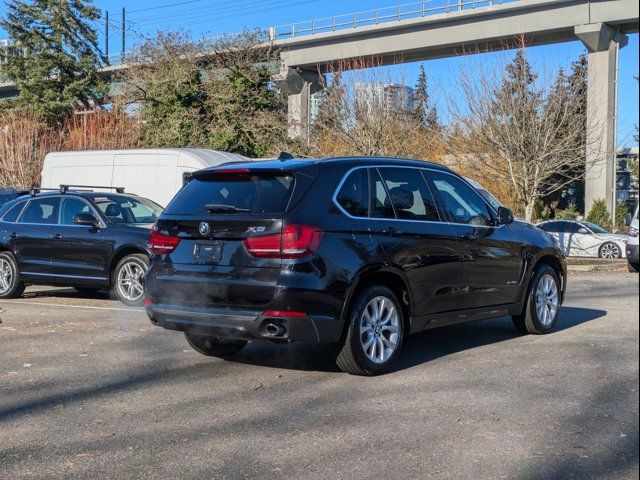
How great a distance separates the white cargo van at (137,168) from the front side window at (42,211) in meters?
Result: 3.20

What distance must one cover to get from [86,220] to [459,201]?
6104mm

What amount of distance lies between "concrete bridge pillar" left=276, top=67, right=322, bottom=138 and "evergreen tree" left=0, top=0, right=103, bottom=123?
51.4 feet

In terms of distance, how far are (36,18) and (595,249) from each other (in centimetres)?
3784

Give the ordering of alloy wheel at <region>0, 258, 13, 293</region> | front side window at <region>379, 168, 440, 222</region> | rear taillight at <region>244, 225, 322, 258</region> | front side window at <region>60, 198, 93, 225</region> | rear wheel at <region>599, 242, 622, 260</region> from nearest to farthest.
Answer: rear taillight at <region>244, 225, 322, 258</region> → front side window at <region>379, 168, 440, 222</region> → front side window at <region>60, 198, 93, 225</region> → alloy wheel at <region>0, 258, 13, 293</region> → rear wheel at <region>599, 242, 622, 260</region>

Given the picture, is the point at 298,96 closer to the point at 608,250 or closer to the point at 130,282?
the point at 608,250

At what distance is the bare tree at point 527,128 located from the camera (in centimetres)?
2358

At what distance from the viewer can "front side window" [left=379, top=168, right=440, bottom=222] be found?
7.10 m

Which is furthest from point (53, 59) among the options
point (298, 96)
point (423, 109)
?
point (423, 109)

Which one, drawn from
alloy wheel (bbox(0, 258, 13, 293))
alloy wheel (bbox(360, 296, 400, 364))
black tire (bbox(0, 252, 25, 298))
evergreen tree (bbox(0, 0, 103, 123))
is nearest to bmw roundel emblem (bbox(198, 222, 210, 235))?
alloy wheel (bbox(360, 296, 400, 364))

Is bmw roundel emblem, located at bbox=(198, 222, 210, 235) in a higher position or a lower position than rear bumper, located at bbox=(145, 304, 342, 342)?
higher

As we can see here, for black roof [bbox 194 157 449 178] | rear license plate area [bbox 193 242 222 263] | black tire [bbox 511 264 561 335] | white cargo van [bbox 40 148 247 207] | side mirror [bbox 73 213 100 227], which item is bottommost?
black tire [bbox 511 264 561 335]

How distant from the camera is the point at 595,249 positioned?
24.9m

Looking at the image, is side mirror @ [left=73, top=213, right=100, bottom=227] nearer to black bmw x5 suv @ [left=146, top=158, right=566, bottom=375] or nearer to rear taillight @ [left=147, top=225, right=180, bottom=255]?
black bmw x5 suv @ [left=146, top=158, right=566, bottom=375]

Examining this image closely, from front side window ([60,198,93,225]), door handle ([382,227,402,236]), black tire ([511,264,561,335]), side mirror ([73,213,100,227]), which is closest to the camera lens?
door handle ([382,227,402,236])
